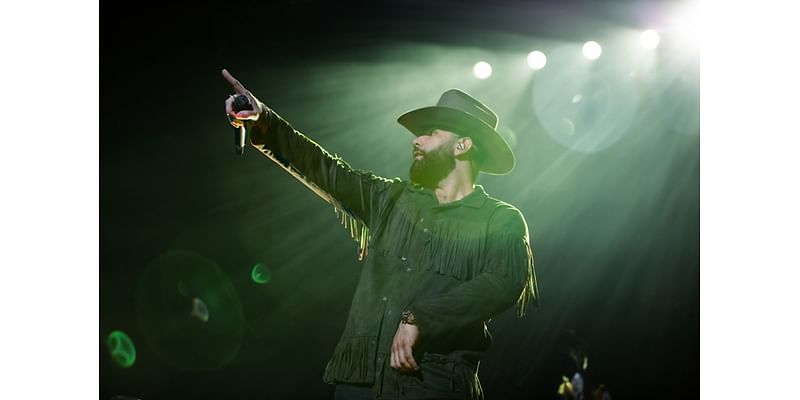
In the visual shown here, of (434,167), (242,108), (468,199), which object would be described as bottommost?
(468,199)

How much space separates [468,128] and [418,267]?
67cm

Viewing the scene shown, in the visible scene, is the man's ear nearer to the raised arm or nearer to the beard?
the beard

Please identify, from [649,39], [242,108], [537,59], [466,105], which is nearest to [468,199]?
[466,105]

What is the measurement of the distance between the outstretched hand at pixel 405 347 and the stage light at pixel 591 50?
5.54 ft

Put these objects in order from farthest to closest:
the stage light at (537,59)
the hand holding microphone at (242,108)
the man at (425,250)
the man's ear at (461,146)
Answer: the stage light at (537,59) < the man's ear at (461,146) < the hand holding microphone at (242,108) < the man at (425,250)

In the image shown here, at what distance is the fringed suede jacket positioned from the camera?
119 inches

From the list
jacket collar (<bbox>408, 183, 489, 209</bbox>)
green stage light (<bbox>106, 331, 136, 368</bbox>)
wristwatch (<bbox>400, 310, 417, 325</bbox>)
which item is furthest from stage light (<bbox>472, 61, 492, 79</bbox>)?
green stage light (<bbox>106, 331, 136, 368</bbox>)

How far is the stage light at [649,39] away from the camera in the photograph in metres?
3.70

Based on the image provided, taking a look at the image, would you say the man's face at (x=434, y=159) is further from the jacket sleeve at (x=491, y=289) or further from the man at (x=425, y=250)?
the jacket sleeve at (x=491, y=289)

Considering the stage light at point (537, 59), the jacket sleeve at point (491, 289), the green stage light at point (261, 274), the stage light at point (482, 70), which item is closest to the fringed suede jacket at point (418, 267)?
the jacket sleeve at point (491, 289)

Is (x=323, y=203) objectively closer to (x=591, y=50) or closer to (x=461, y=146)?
(x=461, y=146)

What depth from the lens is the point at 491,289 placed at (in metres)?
3.09
